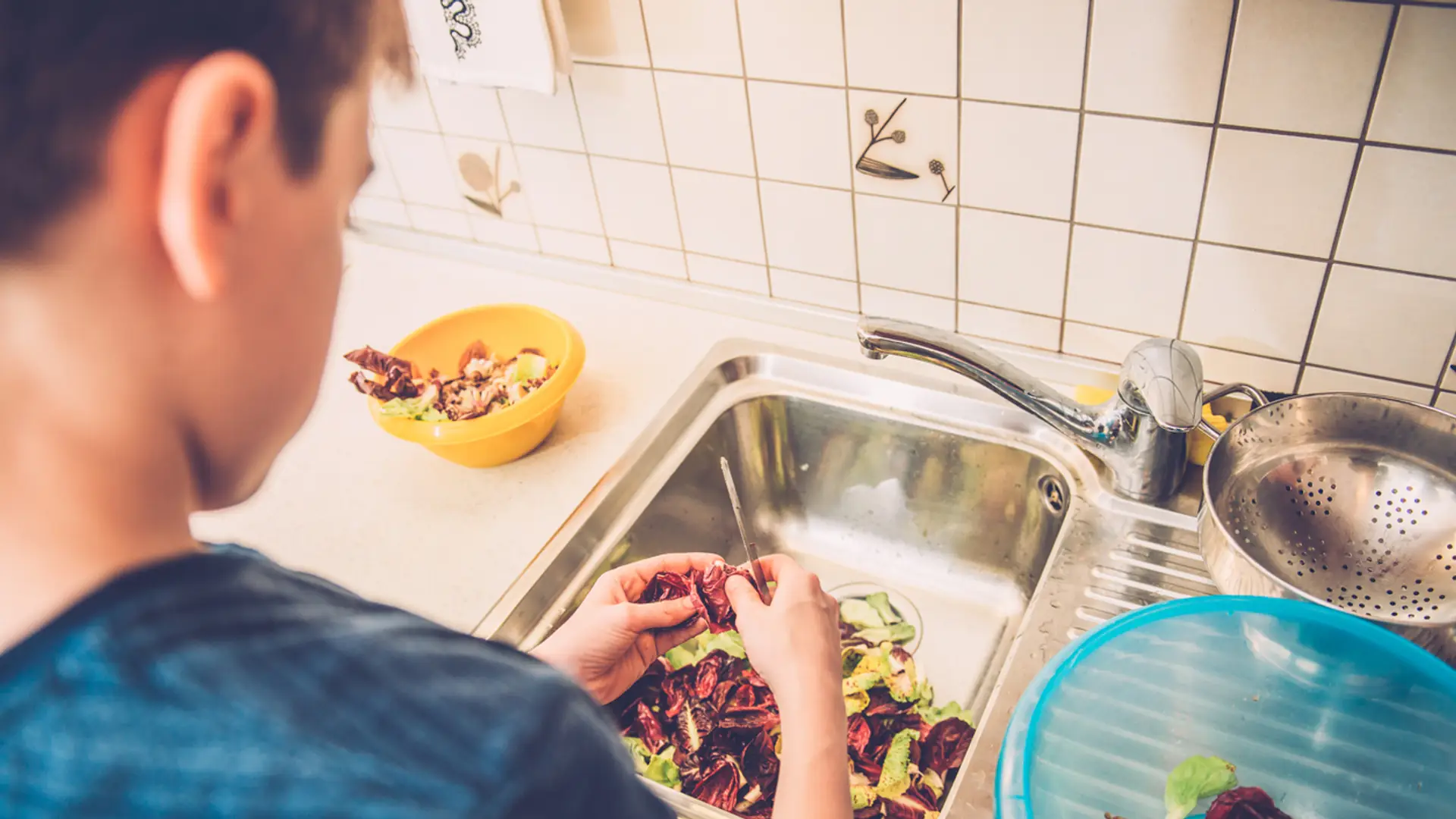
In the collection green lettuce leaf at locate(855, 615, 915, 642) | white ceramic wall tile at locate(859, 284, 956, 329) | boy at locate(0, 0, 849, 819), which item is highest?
boy at locate(0, 0, 849, 819)

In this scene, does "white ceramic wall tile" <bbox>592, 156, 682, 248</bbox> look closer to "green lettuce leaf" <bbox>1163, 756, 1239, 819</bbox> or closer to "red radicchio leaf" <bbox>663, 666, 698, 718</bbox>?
"red radicchio leaf" <bbox>663, 666, 698, 718</bbox>

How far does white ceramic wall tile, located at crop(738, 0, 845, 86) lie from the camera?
1.06m

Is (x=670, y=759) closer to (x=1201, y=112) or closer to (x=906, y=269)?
(x=906, y=269)

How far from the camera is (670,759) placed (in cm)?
101

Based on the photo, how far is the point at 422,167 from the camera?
1.55 metres

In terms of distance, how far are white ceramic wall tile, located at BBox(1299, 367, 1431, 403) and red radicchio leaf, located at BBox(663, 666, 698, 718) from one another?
72 cm

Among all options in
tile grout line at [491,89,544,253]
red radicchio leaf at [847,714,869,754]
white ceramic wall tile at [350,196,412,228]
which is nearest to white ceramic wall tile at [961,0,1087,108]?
tile grout line at [491,89,544,253]

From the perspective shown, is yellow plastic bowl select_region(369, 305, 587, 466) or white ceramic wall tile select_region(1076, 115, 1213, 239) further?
yellow plastic bowl select_region(369, 305, 587, 466)

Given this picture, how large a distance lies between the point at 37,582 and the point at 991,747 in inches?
28.4

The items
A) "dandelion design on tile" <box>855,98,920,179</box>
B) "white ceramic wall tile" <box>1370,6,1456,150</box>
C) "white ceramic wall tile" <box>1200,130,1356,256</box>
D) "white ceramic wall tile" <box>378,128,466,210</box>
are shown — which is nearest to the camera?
"white ceramic wall tile" <box>1370,6,1456,150</box>

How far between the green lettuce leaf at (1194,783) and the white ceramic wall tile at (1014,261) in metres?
0.57

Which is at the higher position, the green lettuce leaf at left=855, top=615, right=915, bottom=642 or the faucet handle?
the faucet handle

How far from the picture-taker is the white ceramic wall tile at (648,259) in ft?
4.61

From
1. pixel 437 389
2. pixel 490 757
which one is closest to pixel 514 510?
pixel 437 389
